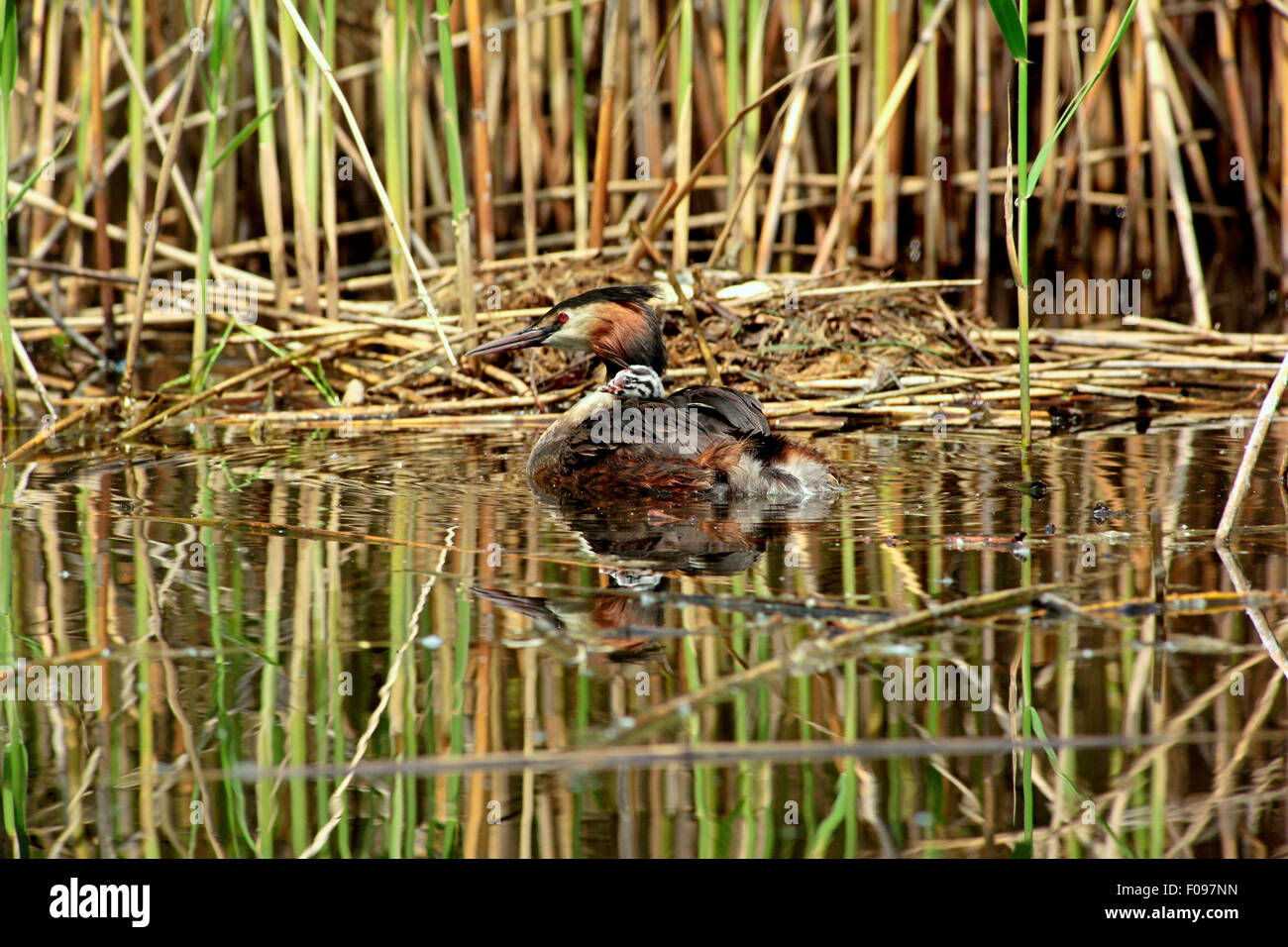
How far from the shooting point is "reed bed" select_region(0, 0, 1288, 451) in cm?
522

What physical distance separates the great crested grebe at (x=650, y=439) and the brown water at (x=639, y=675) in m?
0.10

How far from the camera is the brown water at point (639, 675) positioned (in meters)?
2.01

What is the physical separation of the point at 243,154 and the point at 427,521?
563cm

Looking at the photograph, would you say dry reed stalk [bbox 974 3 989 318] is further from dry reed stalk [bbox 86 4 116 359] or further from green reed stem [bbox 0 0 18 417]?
green reed stem [bbox 0 0 18 417]

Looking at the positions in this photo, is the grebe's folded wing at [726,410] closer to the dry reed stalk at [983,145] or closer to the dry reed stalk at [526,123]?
the dry reed stalk at [526,123]

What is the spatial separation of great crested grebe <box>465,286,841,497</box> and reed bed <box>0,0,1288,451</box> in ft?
1.80

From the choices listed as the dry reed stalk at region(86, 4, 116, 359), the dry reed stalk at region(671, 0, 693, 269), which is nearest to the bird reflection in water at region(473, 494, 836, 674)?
the dry reed stalk at region(671, 0, 693, 269)

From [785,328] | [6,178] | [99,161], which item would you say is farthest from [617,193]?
[6,178]

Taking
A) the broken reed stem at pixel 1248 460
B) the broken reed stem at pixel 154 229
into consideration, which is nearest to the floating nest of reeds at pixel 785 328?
the broken reed stem at pixel 154 229

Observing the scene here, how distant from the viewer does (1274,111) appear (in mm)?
7629

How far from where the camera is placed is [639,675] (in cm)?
249
